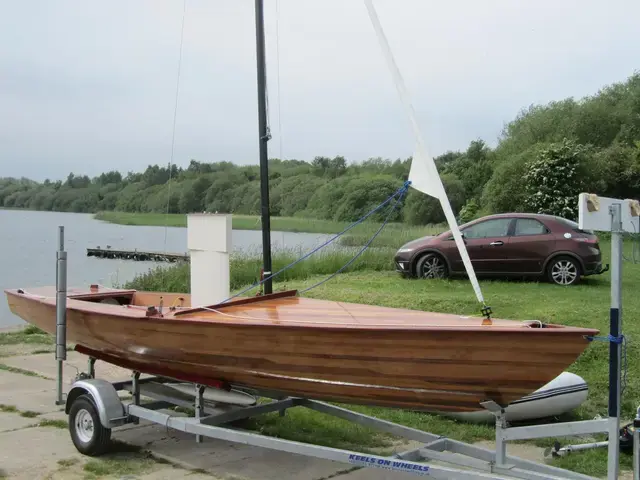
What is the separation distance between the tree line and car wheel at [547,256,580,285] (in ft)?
9.87

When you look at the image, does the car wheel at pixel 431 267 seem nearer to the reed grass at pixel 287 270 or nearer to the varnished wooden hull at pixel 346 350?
the reed grass at pixel 287 270

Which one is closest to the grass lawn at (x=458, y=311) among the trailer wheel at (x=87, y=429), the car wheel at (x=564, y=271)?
the car wheel at (x=564, y=271)

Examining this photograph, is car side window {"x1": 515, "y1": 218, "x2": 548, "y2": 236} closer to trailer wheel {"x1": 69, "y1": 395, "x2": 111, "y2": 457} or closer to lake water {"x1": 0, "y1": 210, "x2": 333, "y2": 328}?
lake water {"x1": 0, "y1": 210, "x2": 333, "y2": 328}

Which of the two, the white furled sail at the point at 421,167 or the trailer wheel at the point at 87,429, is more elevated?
the white furled sail at the point at 421,167

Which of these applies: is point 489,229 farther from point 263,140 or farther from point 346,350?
point 346,350

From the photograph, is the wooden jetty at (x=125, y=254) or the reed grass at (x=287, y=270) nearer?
the reed grass at (x=287, y=270)

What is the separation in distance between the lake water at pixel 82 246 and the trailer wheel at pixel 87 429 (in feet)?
10.4

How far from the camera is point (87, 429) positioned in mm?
5359

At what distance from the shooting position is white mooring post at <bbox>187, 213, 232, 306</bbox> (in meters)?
5.93

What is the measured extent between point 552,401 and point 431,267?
7323mm

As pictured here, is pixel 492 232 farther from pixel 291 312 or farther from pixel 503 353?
pixel 503 353

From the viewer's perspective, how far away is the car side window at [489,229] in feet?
41.8

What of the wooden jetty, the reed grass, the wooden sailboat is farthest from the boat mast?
the wooden jetty

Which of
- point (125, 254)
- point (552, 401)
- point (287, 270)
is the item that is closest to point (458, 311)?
point (552, 401)
